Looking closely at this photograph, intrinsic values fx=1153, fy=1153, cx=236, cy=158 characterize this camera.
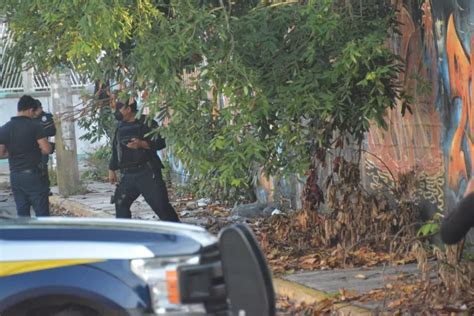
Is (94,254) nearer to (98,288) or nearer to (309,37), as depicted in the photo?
(98,288)

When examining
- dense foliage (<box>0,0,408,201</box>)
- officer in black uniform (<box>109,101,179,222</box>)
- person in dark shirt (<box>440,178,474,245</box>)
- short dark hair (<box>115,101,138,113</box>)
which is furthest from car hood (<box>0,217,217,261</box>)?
officer in black uniform (<box>109,101,179,222</box>)

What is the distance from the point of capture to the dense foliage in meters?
10.4

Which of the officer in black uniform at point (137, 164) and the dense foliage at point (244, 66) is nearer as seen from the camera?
the dense foliage at point (244, 66)

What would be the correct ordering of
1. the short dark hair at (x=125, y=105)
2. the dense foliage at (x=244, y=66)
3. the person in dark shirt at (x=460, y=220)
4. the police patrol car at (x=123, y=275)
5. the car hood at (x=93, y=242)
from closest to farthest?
the police patrol car at (x=123, y=275) → the car hood at (x=93, y=242) → the person in dark shirt at (x=460, y=220) → the dense foliage at (x=244, y=66) → the short dark hair at (x=125, y=105)

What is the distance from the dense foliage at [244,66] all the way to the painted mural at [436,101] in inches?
14.7

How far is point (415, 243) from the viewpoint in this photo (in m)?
9.58

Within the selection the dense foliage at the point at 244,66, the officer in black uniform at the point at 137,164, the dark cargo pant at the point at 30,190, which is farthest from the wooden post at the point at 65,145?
the dense foliage at the point at 244,66

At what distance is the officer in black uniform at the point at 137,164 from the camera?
41.7ft

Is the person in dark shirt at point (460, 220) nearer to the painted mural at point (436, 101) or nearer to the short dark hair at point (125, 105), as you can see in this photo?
the painted mural at point (436, 101)

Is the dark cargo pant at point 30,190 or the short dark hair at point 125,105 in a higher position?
the short dark hair at point 125,105

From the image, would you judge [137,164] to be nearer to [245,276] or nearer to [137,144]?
[137,144]

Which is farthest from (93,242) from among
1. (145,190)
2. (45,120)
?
(45,120)

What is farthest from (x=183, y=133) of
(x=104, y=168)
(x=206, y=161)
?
(x=104, y=168)

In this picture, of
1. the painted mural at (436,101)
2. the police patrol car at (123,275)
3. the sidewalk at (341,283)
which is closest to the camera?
the police patrol car at (123,275)
